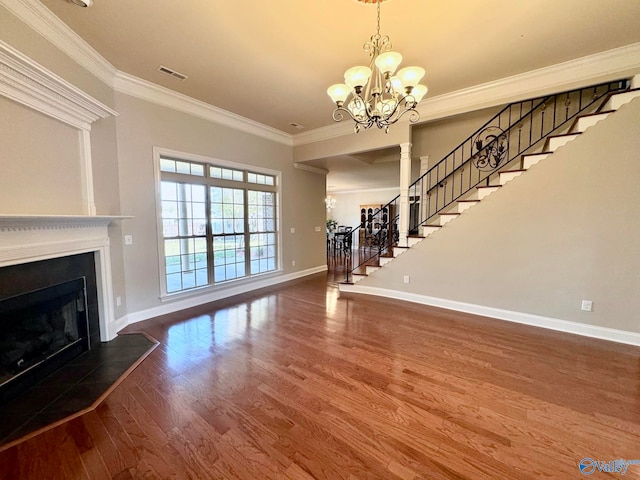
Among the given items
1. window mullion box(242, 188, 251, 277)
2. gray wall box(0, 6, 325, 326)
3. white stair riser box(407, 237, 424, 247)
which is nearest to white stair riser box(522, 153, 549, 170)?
white stair riser box(407, 237, 424, 247)

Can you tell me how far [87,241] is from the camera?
2.70 m

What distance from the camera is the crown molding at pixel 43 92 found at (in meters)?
1.83

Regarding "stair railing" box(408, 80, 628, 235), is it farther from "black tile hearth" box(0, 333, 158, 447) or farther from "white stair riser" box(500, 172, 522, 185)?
"black tile hearth" box(0, 333, 158, 447)

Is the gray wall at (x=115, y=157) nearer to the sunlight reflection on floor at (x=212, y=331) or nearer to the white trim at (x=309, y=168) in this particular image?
the white trim at (x=309, y=168)

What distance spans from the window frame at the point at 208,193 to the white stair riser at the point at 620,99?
498cm

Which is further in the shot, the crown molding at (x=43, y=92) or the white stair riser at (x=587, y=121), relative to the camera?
the white stair riser at (x=587, y=121)

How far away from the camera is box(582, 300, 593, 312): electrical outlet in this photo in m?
3.09

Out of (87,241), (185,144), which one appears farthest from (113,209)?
(185,144)

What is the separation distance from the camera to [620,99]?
9.41ft

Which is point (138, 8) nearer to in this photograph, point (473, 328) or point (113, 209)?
point (113, 209)

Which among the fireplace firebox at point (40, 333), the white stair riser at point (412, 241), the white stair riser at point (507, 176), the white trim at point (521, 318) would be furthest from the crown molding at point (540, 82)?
the fireplace firebox at point (40, 333)

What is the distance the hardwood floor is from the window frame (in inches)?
43.3

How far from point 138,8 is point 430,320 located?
15.3 feet

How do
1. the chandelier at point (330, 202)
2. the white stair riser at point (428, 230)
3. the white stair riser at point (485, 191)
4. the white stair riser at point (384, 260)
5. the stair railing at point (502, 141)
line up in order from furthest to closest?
the chandelier at point (330, 202)
the white stair riser at point (384, 260)
the white stair riser at point (428, 230)
the stair railing at point (502, 141)
the white stair riser at point (485, 191)
